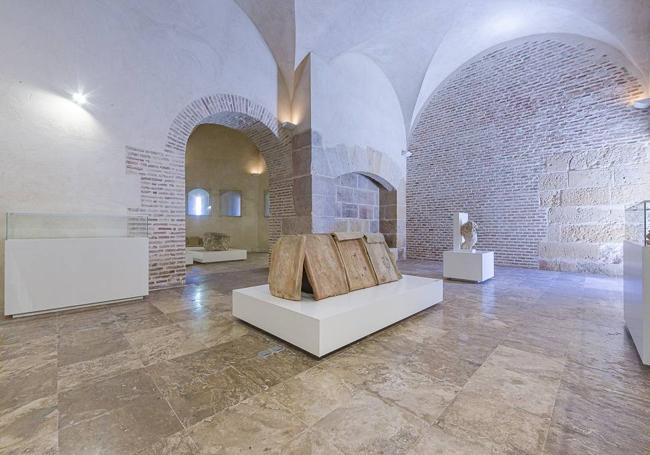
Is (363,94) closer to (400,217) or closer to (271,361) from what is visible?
(400,217)

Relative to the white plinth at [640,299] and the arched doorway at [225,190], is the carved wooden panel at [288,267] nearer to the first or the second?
the white plinth at [640,299]

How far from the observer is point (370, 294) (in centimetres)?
296

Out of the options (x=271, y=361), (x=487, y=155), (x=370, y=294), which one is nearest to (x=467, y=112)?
(x=487, y=155)

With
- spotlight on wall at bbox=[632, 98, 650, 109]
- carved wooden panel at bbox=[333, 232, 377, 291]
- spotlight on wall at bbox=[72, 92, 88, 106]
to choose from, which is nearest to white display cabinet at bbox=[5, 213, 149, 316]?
spotlight on wall at bbox=[72, 92, 88, 106]

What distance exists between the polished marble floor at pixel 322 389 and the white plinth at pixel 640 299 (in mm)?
165

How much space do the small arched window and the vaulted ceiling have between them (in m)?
7.57

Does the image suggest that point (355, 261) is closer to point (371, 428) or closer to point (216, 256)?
point (371, 428)

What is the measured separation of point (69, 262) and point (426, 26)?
8203mm

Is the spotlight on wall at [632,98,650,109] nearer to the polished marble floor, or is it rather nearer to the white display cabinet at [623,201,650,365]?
the white display cabinet at [623,201,650,365]

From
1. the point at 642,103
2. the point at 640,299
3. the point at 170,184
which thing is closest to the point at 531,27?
the point at 642,103

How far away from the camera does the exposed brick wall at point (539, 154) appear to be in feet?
20.5

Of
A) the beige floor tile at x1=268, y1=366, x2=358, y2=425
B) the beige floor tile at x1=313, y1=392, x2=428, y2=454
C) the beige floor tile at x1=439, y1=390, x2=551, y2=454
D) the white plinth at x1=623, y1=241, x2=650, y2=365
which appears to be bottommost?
the beige floor tile at x1=268, y1=366, x2=358, y2=425

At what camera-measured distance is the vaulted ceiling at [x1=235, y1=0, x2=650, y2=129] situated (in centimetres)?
558

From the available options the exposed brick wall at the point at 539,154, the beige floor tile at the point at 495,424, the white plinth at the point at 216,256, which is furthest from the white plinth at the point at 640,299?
the white plinth at the point at 216,256
